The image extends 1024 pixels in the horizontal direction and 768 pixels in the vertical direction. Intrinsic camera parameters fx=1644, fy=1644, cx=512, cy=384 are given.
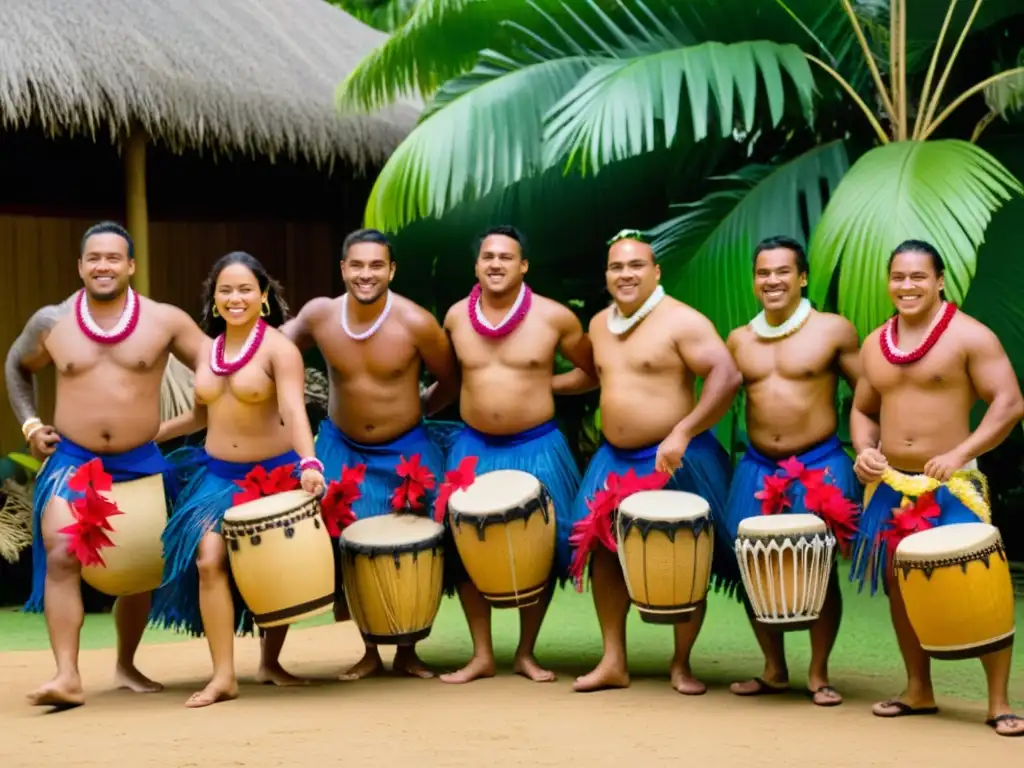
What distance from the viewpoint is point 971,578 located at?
4.93 metres

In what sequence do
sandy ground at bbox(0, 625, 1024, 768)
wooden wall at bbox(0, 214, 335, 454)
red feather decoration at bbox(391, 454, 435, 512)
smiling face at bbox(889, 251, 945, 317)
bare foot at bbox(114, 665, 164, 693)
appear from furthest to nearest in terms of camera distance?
wooden wall at bbox(0, 214, 335, 454) → red feather decoration at bbox(391, 454, 435, 512) → bare foot at bbox(114, 665, 164, 693) → smiling face at bbox(889, 251, 945, 317) → sandy ground at bbox(0, 625, 1024, 768)

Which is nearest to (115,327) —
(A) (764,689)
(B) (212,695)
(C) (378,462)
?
(C) (378,462)

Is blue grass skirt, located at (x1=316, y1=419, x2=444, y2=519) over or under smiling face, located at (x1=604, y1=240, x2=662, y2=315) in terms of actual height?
under

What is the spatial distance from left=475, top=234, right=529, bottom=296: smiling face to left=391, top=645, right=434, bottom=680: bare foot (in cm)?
140

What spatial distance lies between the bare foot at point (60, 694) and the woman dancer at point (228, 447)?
1.30ft

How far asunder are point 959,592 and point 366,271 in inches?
95.9

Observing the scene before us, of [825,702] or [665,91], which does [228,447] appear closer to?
[825,702]

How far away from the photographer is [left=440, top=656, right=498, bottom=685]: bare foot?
19.6ft

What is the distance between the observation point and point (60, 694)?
17.8 feet

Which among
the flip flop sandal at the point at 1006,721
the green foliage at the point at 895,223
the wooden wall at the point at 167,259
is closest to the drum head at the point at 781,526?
the flip flop sandal at the point at 1006,721

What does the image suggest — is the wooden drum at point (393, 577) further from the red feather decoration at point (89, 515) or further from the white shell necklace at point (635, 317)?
the white shell necklace at point (635, 317)

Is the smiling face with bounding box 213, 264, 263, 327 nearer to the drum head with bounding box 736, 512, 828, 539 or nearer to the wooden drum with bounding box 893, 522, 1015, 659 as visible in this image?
the drum head with bounding box 736, 512, 828, 539

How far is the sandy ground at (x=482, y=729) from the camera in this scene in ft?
15.3

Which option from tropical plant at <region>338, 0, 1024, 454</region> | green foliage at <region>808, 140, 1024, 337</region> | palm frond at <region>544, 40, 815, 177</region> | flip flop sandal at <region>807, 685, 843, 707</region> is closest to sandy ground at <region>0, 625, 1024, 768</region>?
flip flop sandal at <region>807, 685, 843, 707</region>
